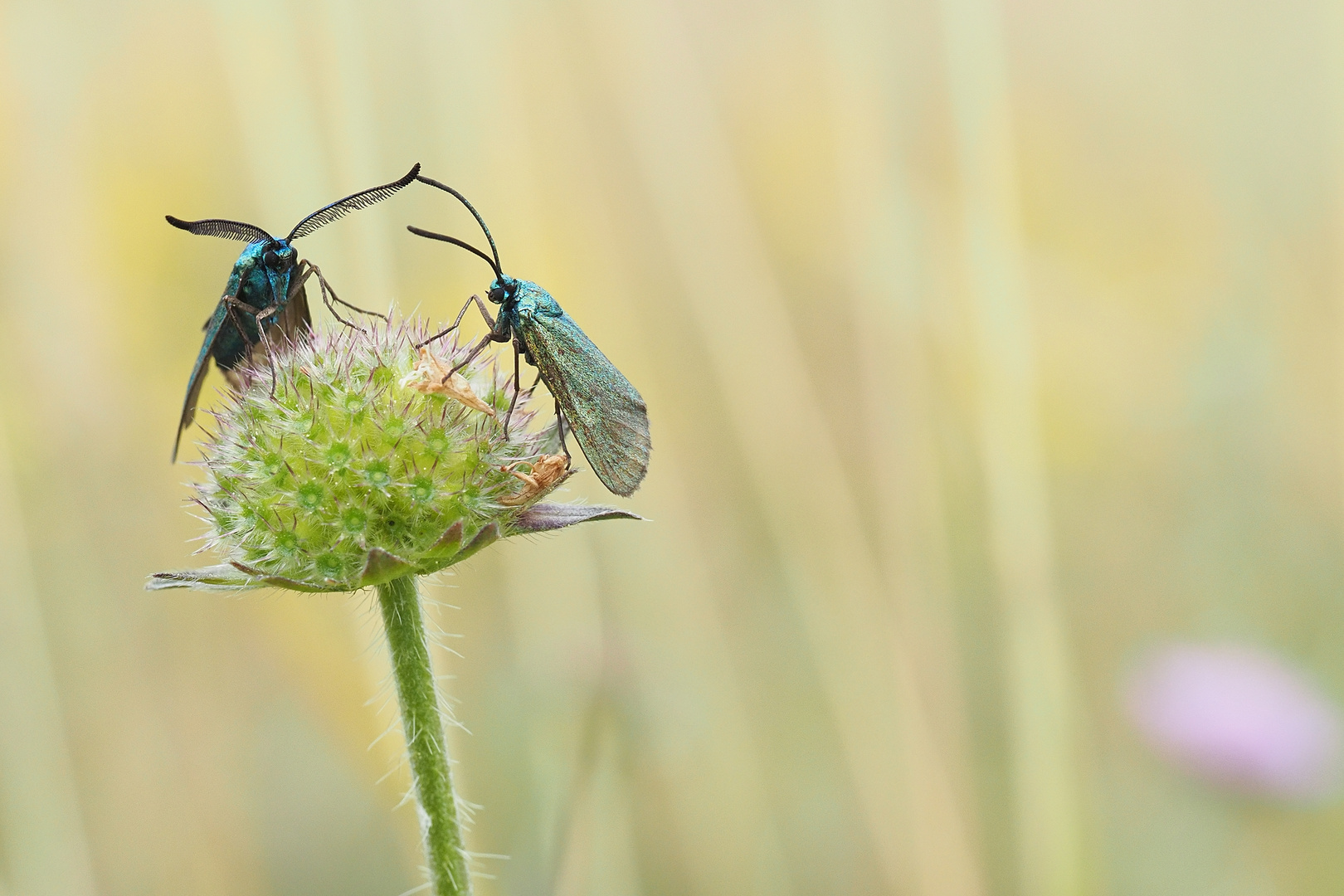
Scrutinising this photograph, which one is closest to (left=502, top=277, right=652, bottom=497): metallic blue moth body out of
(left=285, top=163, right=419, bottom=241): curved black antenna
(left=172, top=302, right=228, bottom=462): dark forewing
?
(left=285, top=163, right=419, bottom=241): curved black antenna

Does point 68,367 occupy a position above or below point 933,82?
below

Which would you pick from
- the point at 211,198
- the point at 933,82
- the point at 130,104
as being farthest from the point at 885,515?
the point at 130,104

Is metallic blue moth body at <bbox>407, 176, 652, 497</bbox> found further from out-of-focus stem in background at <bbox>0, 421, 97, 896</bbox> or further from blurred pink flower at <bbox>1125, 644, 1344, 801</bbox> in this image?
blurred pink flower at <bbox>1125, 644, 1344, 801</bbox>

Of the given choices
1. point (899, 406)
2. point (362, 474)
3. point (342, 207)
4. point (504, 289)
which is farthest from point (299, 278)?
point (899, 406)

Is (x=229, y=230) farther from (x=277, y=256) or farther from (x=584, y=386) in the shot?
(x=584, y=386)

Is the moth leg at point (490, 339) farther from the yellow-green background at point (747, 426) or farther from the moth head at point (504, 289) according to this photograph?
the yellow-green background at point (747, 426)

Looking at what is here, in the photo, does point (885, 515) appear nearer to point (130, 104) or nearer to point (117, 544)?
point (117, 544)

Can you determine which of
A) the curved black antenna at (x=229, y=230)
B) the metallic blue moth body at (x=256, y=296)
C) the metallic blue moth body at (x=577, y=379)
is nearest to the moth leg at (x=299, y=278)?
the metallic blue moth body at (x=256, y=296)
